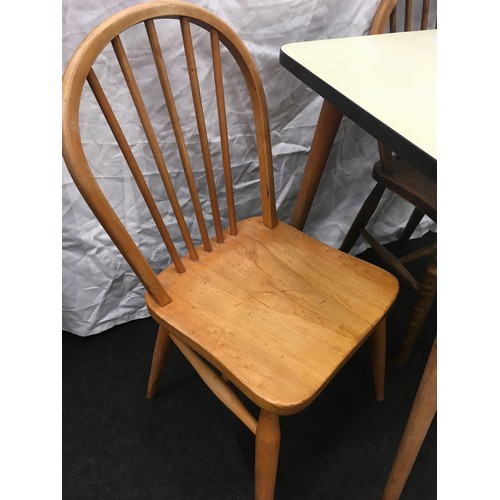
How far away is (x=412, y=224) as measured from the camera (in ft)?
4.93

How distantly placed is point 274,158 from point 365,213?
30 cm

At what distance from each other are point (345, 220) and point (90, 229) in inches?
31.1

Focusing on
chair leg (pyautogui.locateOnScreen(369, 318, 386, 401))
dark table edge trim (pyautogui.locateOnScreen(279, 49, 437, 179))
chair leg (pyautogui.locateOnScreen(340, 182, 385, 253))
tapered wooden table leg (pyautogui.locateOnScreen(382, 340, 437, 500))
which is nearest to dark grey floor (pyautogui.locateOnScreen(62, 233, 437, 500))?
chair leg (pyautogui.locateOnScreen(369, 318, 386, 401))

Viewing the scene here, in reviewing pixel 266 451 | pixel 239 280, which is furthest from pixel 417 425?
pixel 239 280

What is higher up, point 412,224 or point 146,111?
point 146,111

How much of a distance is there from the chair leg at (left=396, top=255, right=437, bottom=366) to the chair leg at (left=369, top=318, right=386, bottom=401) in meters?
0.13

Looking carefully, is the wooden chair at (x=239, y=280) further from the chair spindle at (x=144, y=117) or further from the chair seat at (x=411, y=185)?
the chair seat at (x=411, y=185)

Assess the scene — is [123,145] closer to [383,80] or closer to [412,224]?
[383,80]

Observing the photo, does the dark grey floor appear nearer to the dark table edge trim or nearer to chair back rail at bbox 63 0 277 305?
chair back rail at bbox 63 0 277 305

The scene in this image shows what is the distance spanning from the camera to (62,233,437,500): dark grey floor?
3.35ft

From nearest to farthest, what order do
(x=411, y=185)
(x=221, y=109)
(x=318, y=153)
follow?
(x=221, y=109), (x=318, y=153), (x=411, y=185)

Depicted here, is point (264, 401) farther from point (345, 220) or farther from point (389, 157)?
point (345, 220)

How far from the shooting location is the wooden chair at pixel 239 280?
27.4 inches

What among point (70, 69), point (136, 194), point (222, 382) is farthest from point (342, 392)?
point (70, 69)
